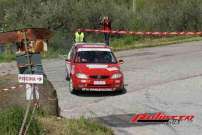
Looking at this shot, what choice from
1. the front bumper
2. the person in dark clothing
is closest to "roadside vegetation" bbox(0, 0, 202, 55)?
the person in dark clothing

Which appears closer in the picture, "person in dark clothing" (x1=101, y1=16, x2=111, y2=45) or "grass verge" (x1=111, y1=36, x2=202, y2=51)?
"person in dark clothing" (x1=101, y1=16, x2=111, y2=45)

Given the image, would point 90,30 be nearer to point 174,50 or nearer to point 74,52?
point 174,50

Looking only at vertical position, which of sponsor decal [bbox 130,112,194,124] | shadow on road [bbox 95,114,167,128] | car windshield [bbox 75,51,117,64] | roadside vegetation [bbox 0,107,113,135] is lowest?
sponsor decal [bbox 130,112,194,124]

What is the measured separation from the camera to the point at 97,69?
21.0 m

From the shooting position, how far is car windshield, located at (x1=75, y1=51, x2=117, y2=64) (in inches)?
859

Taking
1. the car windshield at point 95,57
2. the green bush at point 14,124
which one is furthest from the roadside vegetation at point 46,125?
the car windshield at point 95,57

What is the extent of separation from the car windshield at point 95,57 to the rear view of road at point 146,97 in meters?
1.28

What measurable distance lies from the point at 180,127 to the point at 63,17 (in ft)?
89.7

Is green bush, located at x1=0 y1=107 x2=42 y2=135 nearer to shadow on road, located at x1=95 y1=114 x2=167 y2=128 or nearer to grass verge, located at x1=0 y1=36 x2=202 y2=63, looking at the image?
shadow on road, located at x1=95 y1=114 x2=167 y2=128

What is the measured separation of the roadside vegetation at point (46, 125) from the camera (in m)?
12.0

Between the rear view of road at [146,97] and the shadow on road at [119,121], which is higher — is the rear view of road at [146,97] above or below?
below

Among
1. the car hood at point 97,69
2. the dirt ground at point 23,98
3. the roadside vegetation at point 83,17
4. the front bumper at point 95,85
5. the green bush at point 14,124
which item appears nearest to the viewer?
the green bush at point 14,124

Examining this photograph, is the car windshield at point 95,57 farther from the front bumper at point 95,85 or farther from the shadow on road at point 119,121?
the shadow on road at point 119,121

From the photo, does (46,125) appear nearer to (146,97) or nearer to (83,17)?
(146,97)
